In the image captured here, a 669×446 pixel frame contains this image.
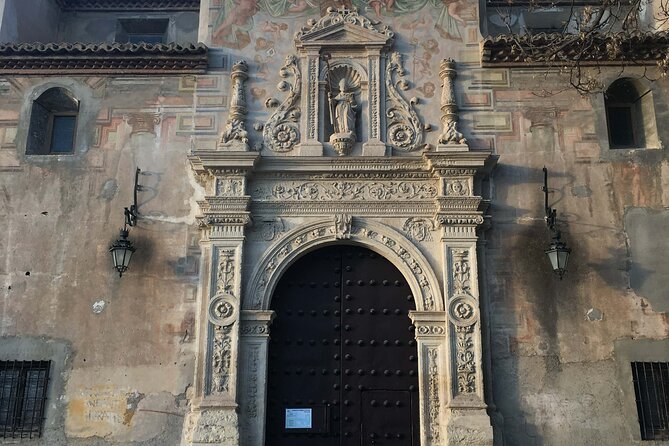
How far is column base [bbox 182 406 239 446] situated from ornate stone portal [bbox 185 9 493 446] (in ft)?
0.04

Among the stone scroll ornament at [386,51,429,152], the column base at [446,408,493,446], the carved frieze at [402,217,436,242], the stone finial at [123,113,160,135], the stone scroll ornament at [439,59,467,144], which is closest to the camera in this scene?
the column base at [446,408,493,446]

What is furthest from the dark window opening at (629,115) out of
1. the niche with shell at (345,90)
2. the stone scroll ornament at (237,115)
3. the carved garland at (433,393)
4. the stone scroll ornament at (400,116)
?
the stone scroll ornament at (237,115)

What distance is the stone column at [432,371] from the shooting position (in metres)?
8.29

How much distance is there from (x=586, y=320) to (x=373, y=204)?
290 centimetres

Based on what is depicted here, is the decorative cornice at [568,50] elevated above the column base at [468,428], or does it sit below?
above

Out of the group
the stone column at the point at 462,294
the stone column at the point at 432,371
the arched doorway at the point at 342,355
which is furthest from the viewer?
the arched doorway at the point at 342,355

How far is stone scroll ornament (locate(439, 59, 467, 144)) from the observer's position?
924 centimetres

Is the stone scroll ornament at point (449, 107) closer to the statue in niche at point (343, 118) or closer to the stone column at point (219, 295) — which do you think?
the statue in niche at point (343, 118)

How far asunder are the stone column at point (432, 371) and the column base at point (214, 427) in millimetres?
2135

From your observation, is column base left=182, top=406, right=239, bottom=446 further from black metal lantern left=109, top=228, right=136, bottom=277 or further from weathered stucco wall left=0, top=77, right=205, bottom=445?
black metal lantern left=109, top=228, right=136, bottom=277

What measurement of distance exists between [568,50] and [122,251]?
6.21 m

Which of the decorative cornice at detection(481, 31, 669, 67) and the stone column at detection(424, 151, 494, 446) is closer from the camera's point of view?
the stone column at detection(424, 151, 494, 446)

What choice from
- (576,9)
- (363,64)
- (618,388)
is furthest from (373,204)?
(576,9)

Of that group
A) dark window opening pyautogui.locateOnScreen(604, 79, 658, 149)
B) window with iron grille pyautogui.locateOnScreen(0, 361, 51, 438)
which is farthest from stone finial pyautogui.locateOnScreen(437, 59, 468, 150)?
window with iron grille pyautogui.locateOnScreen(0, 361, 51, 438)
